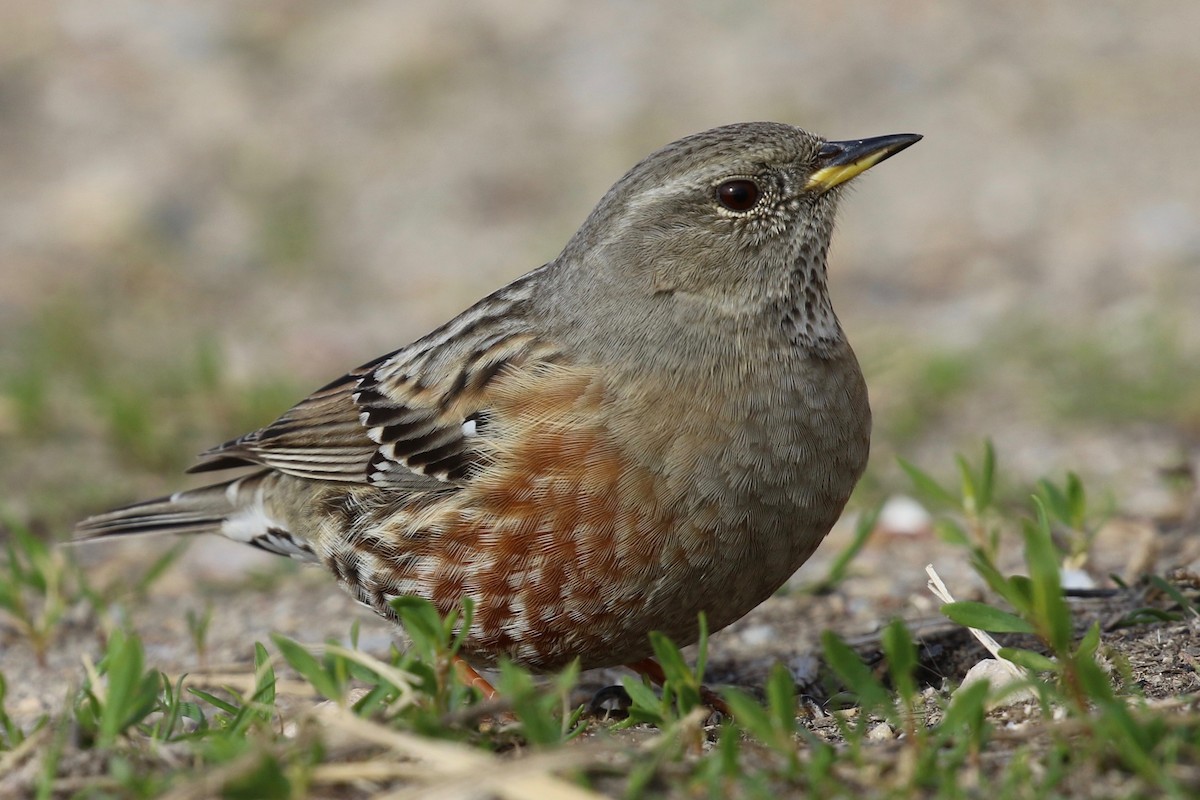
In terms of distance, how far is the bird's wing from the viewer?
17.5 feet

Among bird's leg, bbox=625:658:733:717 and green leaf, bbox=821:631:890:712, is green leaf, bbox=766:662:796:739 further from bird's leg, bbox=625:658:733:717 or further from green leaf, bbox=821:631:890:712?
bird's leg, bbox=625:658:733:717

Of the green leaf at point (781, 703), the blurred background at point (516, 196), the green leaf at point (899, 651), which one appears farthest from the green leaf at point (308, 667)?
the blurred background at point (516, 196)

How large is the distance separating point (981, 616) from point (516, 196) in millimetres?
8567

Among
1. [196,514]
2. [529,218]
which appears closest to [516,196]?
[529,218]

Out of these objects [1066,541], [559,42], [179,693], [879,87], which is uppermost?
[559,42]

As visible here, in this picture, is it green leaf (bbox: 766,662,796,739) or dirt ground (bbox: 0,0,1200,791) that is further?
dirt ground (bbox: 0,0,1200,791)

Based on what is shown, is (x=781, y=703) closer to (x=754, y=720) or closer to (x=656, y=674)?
(x=754, y=720)

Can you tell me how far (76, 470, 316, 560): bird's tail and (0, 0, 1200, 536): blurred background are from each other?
4.64 ft

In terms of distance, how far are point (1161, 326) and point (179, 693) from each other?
6.61 m

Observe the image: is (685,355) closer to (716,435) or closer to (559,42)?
(716,435)

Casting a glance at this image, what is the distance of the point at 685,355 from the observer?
4973 millimetres

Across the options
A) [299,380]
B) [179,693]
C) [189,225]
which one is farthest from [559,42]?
[179,693]

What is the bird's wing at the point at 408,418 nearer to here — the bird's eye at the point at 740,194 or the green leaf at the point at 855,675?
the bird's eye at the point at 740,194

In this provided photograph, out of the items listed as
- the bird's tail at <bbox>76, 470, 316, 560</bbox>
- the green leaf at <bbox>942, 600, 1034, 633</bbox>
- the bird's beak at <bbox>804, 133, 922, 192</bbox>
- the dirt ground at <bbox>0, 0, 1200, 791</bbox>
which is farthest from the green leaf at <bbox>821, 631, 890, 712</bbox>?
the bird's tail at <bbox>76, 470, 316, 560</bbox>
